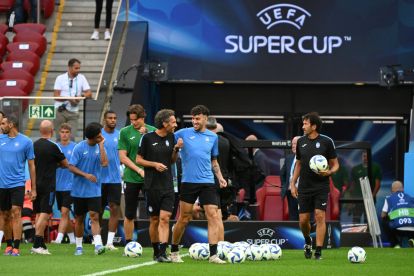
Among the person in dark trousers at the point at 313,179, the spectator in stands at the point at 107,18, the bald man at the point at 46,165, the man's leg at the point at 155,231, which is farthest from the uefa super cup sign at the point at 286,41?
the man's leg at the point at 155,231

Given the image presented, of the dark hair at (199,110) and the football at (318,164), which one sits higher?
the dark hair at (199,110)

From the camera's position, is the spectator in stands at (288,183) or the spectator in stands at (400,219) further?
the spectator in stands at (400,219)

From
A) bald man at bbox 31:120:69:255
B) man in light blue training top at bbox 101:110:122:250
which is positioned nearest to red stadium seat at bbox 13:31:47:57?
bald man at bbox 31:120:69:255

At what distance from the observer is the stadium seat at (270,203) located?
2591cm

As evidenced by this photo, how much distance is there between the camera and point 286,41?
29219mm

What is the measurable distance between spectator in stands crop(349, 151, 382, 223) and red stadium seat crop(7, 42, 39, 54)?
7898 mm

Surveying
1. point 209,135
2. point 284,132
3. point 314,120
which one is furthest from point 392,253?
point 284,132

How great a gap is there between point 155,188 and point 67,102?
827cm

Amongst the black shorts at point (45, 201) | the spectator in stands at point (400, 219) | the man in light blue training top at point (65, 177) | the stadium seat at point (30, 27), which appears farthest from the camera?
the stadium seat at point (30, 27)

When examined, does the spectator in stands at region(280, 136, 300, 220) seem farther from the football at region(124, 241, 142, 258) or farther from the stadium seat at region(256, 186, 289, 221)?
the football at region(124, 241, 142, 258)

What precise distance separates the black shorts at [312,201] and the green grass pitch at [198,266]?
0.76m

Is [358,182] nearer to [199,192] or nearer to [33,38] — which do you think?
[33,38]

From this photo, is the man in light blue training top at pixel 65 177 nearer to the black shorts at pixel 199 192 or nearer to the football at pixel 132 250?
the football at pixel 132 250

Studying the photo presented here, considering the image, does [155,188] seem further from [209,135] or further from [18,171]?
[18,171]
